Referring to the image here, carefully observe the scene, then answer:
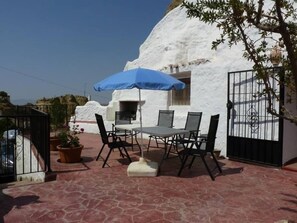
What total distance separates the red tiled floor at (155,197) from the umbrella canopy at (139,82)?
1.71 metres

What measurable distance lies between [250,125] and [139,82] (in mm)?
3056

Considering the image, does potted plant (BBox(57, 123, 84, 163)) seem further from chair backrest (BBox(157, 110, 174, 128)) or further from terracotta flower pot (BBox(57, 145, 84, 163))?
chair backrest (BBox(157, 110, 174, 128))

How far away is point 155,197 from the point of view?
4289 millimetres

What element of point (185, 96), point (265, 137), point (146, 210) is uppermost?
point (185, 96)

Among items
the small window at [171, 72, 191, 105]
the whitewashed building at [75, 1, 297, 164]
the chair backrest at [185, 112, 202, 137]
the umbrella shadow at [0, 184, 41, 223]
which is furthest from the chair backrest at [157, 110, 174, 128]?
the umbrella shadow at [0, 184, 41, 223]

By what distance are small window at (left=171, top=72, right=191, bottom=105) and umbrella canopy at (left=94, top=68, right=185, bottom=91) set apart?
3.31 meters

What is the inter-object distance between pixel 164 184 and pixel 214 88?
355cm

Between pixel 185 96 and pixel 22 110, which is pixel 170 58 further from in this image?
pixel 22 110

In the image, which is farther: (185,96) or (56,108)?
(56,108)

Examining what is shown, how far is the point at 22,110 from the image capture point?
1071 centimetres

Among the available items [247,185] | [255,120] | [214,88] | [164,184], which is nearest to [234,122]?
[255,120]

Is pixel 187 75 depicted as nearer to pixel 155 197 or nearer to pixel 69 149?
pixel 69 149

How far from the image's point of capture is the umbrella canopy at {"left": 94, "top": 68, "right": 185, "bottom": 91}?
5275 mm

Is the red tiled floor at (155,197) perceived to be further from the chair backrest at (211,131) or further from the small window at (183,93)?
the small window at (183,93)
